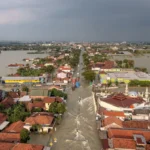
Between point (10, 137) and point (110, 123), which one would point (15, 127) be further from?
point (110, 123)

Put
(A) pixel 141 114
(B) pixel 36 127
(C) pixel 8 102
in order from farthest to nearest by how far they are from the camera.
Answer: (C) pixel 8 102, (A) pixel 141 114, (B) pixel 36 127

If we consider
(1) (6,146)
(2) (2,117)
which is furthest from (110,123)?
(2) (2,117)

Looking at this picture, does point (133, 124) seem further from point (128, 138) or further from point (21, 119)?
point (21, 119)

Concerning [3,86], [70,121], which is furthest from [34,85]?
[70,121]

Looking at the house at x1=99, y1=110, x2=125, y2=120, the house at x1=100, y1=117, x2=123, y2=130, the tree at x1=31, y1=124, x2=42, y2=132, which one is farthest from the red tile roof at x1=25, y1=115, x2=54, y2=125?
the house at x1=99, y1=110, x2=125, y2=120

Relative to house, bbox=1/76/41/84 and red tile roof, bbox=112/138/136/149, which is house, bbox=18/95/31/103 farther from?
red tile roof, bbox=112/138/136/149

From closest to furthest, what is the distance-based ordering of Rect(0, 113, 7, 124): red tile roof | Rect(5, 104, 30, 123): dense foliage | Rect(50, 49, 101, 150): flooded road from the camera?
1. Rect(50, 49, 101, 150): flooded road
2. Rect(0, 113, 7, 124): red tile roof
3. Rect(5, 104, 30, 123): dense foliage
